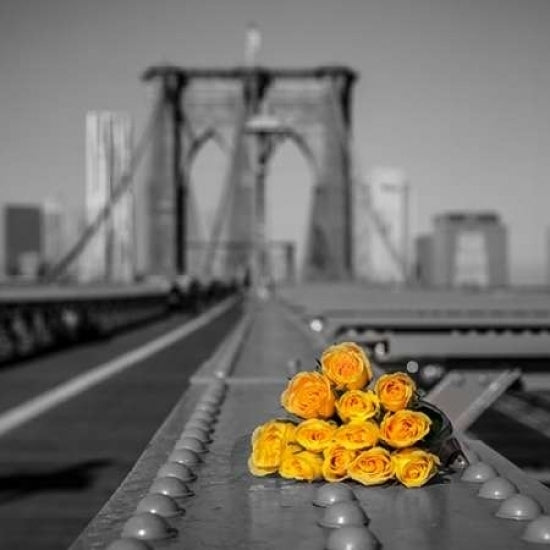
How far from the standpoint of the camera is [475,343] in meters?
9.95

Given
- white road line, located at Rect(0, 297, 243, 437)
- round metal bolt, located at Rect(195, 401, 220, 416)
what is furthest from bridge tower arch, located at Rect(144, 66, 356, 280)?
round metal bolt, located at Rect(195, 401, 220, 416)

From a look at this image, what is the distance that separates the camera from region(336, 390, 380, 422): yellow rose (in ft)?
8.79

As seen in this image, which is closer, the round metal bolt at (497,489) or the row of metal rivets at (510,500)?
the row of metal rivets at (510,500)

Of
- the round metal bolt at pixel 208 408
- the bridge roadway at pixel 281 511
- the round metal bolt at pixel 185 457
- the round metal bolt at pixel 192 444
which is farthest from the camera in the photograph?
the round metal bolt at pixel 208 408

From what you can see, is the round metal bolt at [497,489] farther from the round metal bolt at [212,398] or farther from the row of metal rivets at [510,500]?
the round metal bolt at [212,398]

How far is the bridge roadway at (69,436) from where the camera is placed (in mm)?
6566

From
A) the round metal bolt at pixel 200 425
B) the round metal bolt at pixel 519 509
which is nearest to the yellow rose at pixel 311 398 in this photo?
the round metal bolt at pixel 519 509

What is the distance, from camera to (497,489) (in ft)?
8.26

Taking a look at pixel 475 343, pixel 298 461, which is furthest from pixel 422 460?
pixel 475 343

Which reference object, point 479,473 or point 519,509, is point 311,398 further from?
point 519,509

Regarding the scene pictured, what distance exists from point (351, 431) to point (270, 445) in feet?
0.76

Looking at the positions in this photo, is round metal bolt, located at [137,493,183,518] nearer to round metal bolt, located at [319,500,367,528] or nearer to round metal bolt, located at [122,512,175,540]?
round metal bolt, located at [122,512,175,540]

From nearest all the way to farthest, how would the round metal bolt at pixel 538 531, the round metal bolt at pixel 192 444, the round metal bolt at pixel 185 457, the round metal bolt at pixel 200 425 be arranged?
the round metal bolt at pixel 538 531 < the round metal bolt at pixel 185 457 < the round metal bolt at pixel 192 444 < the round metal bolt at pixel 200 425

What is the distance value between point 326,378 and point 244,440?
795 millimetres
